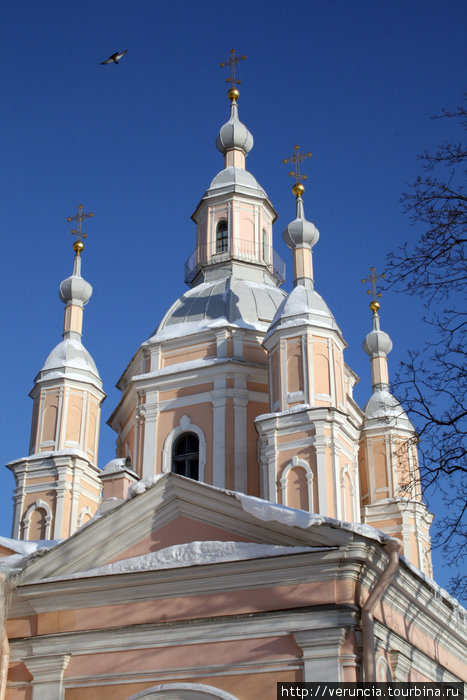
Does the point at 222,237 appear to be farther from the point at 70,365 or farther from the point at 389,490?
the point at 389,490

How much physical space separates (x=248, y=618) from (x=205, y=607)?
64 cm

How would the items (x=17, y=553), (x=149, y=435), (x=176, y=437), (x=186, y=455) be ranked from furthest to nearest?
(x=149, y=435) < (x=176, y=437) < (x=186, y=455) < (x=17, y=553)

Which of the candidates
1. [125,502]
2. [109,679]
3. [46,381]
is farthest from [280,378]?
[109,679]

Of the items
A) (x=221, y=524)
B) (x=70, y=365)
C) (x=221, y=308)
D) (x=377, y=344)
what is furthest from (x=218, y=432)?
(x=221, y=524)

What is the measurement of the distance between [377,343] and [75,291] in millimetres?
8330

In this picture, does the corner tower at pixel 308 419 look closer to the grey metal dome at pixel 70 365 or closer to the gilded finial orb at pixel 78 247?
the grey metal dome at pixel 70 365

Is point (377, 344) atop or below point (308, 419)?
atop

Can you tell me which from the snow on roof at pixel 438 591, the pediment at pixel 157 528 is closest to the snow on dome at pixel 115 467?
the pediment at pixel 157 528

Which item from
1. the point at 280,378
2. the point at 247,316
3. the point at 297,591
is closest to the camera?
the point at 297,591

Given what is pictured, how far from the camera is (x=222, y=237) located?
2627 centimetres

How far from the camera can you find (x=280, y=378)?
66.4ft

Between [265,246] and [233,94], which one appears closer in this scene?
[265,246]

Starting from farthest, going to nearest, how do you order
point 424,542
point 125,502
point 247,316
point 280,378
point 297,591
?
point 424,542 < point 247,316 < point 280,378 < point 125,502 < point 297,591

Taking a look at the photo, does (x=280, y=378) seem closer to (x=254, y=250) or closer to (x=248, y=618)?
(x=254, y=250)
